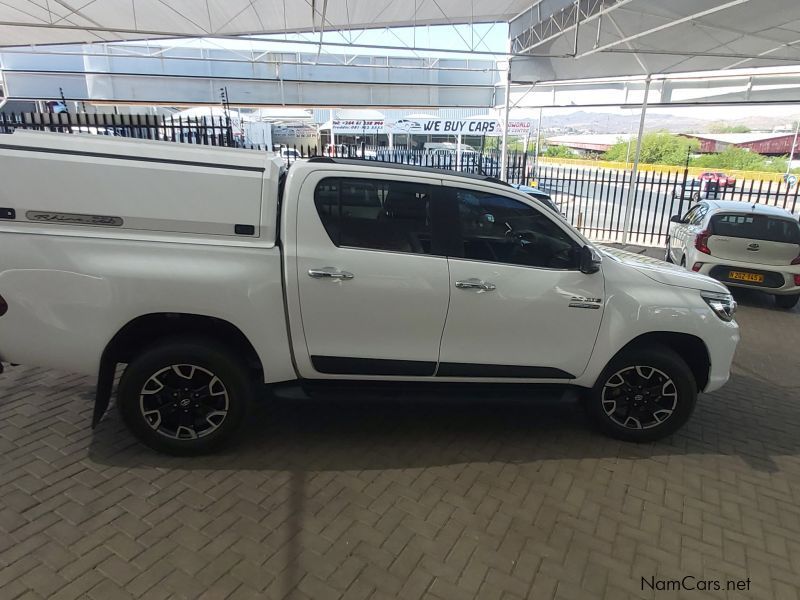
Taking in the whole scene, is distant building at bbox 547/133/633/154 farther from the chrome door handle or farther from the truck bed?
the truck bed

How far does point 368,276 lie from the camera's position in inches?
133

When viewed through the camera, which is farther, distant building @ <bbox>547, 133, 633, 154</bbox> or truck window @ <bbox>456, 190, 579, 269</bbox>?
distant building @ <bbox>547, 133, 633, 154</bbox>

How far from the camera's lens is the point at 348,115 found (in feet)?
93.7

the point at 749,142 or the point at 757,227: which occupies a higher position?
the point at 749,142

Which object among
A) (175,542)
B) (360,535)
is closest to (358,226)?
(360,535)

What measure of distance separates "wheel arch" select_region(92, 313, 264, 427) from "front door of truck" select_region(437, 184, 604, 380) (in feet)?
4.47

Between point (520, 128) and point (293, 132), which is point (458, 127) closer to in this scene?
point (520, 128)

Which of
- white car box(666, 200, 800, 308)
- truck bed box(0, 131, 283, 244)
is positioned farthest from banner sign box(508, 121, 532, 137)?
truck bed box(0, 131, 283, 244)

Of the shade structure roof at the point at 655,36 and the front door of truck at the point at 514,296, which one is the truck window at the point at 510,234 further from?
the shade structure roof at the point at 655,36

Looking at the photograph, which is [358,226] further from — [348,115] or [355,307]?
[348,115]

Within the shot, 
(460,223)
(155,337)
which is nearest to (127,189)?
(155,337)

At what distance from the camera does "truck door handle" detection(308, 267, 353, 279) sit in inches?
130

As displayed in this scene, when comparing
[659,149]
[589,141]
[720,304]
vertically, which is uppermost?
[589,141]

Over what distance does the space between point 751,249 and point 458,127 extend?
16.5 metres
